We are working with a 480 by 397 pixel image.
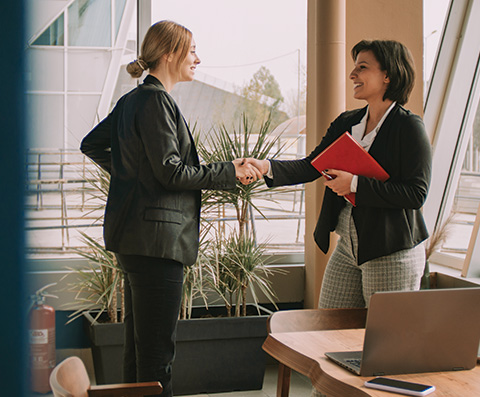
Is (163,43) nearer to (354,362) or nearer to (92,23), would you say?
(354,362)

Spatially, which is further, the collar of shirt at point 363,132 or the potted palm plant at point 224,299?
the potted palm plant at point 224,299

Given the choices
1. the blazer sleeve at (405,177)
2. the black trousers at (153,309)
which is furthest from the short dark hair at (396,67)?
the black trousers at (153,309)

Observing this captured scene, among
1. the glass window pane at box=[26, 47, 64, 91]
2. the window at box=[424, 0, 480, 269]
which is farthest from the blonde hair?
the window at box=[424, 0, 480, 269]

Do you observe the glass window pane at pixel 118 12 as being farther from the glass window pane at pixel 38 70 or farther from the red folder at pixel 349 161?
the glass window pane at pixel 38 70

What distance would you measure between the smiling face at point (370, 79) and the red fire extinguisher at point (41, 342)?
6.48 ft

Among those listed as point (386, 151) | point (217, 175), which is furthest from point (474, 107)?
point (217, 175)

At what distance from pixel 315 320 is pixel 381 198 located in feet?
1.72

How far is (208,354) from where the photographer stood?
131 inches

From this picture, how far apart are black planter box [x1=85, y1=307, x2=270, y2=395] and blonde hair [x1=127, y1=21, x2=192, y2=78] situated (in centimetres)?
162

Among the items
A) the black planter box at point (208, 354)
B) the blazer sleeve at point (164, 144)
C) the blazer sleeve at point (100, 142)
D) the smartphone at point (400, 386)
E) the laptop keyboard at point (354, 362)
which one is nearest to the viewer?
the smartphone at point (400, 386)

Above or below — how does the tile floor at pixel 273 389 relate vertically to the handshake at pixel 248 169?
below

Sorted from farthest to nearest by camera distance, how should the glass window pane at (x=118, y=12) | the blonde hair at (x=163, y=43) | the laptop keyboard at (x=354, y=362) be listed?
the glass window pane at (x=118, y=12) < the blonde hair at (x=163, y=43) < the laptop keyboard at (x=354, y=362)

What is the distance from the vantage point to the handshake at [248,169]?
2.40 metres

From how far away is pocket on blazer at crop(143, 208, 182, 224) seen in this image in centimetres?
202
